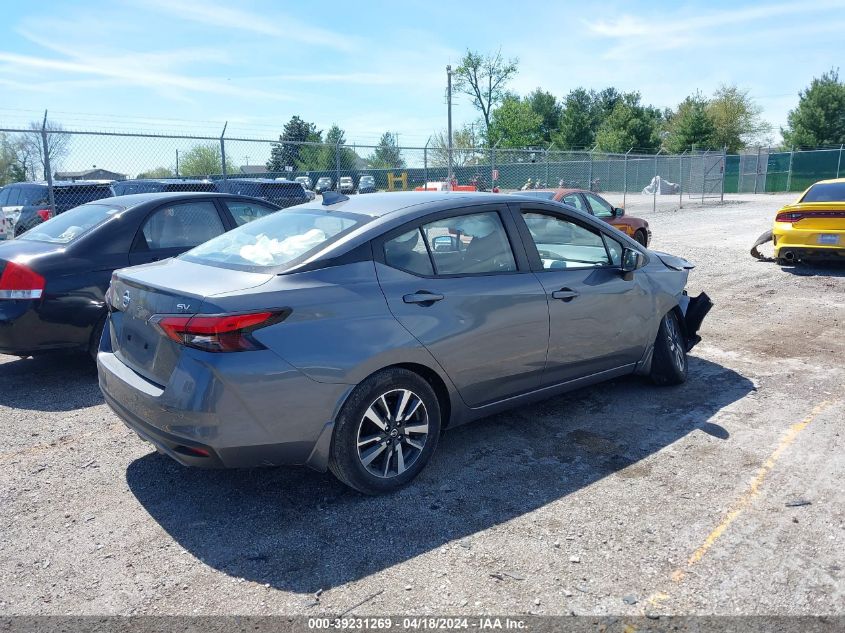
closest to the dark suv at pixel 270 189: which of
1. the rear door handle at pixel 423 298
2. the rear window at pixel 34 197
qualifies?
the rear window at pixel 34 197

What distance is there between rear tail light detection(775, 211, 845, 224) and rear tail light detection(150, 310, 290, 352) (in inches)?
408

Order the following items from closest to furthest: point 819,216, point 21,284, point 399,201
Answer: point 399,201 < point 21,284 < point 819,216

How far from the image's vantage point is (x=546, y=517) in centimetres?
346

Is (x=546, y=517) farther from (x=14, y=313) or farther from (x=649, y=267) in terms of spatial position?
(x=14, y=313)

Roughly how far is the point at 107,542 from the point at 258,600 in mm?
958

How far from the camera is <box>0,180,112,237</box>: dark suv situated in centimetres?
1264

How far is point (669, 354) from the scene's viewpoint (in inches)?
209

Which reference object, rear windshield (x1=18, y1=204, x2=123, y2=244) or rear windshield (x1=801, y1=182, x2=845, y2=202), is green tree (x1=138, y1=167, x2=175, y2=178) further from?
rear windshield (x1=801, y1=182, x2=845, y2=202)

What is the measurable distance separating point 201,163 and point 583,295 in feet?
46.0

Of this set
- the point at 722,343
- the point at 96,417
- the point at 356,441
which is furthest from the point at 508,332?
the point at 722,343

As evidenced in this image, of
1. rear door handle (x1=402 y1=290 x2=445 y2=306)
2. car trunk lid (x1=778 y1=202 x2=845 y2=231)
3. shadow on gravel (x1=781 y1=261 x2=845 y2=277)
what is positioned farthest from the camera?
shadow on gravel (x1=781 y1=261 x2=845 y2=277)

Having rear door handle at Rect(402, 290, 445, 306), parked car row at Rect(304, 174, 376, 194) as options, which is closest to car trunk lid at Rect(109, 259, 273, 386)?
rear door handle at Rect(402, 290, 445, 306)

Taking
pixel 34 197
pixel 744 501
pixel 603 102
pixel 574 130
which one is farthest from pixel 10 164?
pixel 603 102

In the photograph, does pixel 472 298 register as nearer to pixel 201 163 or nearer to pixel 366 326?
pixel 366 326
